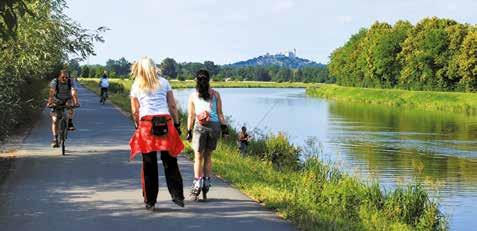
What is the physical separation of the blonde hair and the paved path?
152cm

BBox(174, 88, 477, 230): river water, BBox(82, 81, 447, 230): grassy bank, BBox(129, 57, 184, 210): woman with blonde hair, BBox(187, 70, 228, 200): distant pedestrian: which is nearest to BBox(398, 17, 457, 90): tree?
BBox(174, 88, 477, 230): river water

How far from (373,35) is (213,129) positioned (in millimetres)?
96940

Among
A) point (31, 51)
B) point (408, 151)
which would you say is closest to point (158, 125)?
point (31, 51)

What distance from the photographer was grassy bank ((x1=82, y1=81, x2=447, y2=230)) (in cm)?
818

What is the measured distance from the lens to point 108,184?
10.0 meters

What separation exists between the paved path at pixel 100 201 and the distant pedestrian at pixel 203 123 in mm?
309

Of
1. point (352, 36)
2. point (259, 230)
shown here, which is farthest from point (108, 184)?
point (352, 36)

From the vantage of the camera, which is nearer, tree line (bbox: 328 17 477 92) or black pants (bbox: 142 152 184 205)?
black pants (bbox: 142 152 184 205)

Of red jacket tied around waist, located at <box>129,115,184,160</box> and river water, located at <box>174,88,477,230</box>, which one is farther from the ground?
red jacket tied around waist, located at <box>129,115,184,160</box>

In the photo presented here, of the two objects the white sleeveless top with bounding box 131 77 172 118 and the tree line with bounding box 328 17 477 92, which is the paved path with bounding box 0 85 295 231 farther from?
the tree line with bounding box 328 17 477 92

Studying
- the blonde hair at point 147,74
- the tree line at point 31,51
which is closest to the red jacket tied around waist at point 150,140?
the blonde hair at point 147,74

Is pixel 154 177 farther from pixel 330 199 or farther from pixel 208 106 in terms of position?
pixel 330 199

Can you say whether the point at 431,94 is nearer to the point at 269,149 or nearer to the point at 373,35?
the point at 373,35

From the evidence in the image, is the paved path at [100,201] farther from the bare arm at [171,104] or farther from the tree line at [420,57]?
the tree line at [420,57]
